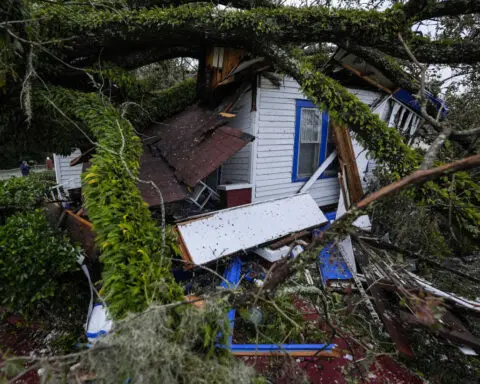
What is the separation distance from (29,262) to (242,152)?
4.67 meters

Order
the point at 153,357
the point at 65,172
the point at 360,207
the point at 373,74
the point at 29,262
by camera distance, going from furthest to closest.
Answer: the point at 65,172 → the point at 373,74 → the point at 29,262 → the point at 360,207 → the point at 153,357

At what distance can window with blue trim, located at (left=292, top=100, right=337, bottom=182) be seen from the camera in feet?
22.6

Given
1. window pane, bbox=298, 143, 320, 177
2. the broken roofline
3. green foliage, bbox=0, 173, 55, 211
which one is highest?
the broken roofline

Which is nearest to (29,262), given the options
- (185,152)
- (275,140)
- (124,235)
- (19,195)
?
(124,235)

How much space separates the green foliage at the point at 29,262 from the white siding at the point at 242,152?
395cm

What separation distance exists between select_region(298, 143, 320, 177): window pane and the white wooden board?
4.30 ft

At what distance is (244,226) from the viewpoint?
5.07 metres

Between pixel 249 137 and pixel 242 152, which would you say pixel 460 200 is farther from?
pixel 242 152

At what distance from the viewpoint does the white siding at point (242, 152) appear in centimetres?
627

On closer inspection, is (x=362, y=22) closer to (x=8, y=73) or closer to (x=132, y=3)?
(x=8, y=73)

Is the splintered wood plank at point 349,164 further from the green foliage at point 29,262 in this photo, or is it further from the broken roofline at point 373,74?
the green foliage at point 29,262

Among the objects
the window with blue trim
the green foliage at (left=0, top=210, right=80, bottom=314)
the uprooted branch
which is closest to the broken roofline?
the window with blue trim

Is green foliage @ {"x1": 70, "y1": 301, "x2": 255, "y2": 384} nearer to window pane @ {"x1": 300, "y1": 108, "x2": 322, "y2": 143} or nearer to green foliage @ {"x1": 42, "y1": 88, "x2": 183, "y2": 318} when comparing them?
green foliage @ {"x1": 42, "y1": 88, "x2": 183, "y2": 318}

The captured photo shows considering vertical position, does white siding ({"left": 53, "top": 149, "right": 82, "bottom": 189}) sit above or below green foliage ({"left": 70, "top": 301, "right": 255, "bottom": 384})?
below
